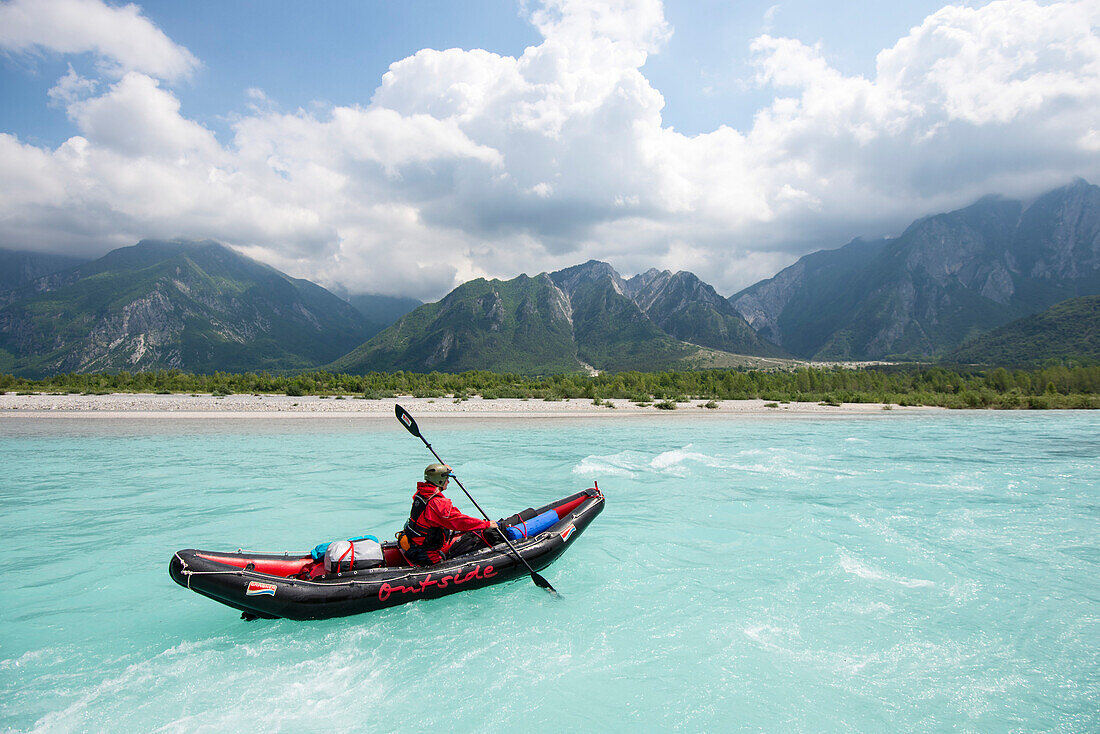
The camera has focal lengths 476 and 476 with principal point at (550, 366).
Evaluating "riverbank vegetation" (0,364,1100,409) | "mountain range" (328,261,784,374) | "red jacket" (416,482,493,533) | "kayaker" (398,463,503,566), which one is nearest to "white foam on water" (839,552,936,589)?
"kayaker" (398,463,503,566)

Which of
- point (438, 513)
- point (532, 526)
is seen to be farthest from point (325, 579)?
point (532, 526)

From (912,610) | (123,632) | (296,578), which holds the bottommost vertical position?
(912,610)

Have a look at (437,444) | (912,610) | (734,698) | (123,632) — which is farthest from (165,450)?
(912,610)

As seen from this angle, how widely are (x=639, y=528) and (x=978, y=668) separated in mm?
6998

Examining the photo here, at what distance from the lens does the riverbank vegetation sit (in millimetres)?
49312

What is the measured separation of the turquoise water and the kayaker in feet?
3.15

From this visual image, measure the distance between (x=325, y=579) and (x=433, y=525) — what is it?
170 cm

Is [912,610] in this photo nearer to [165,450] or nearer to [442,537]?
[442,537]

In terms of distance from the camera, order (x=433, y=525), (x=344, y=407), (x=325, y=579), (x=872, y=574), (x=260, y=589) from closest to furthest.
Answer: (x=260, y=589)
(x=325, y=579)
(x=433, y=525)
(x=872, y=574)
(x=344, y=407)

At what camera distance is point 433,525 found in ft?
25.3

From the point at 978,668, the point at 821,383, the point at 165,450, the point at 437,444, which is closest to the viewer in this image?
the point at 978,668

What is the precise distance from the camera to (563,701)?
5.84 metres

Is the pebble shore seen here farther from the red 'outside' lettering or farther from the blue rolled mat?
the red 'outside' lettering

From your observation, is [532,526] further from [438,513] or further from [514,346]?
[514,346]
